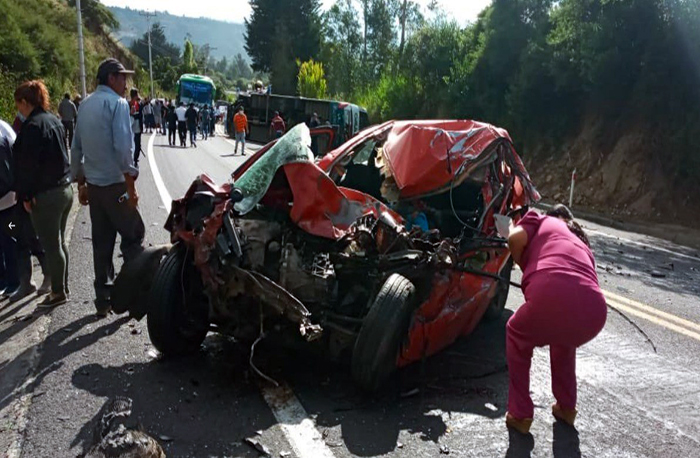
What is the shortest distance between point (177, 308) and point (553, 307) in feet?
8.22

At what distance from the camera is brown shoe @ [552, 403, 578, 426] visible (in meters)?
3.81

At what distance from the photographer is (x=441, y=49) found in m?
25.6

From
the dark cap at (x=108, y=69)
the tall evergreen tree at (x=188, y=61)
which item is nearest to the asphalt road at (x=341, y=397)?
the dark cap at (x=108, y=69)

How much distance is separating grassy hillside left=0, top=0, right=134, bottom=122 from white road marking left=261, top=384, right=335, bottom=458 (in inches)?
628

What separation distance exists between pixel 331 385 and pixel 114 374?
149cm

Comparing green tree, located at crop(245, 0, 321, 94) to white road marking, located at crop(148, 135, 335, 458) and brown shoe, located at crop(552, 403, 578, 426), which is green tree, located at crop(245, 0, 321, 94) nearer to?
white road marking, located at crop(148, 135, 335, 458)

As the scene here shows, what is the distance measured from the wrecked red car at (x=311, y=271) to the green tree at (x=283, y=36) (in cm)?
5013

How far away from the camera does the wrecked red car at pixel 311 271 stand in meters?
3.94

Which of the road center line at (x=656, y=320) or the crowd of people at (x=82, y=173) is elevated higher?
the crowd of people at (x=82, y=173)

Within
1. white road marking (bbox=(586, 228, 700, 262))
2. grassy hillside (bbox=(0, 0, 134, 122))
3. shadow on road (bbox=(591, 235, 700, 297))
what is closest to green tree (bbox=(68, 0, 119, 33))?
grassy hillside (bbox=(0, 0, 134, 122))

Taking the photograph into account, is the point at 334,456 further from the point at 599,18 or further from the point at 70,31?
the point at 70,31

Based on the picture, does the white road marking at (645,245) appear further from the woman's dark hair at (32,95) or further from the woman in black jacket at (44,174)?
the woman's dark hair at (32,95)

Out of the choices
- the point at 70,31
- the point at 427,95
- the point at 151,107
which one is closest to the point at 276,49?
the point at 70,31

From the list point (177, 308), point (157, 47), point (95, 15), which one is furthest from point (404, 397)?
point (157, 47)
